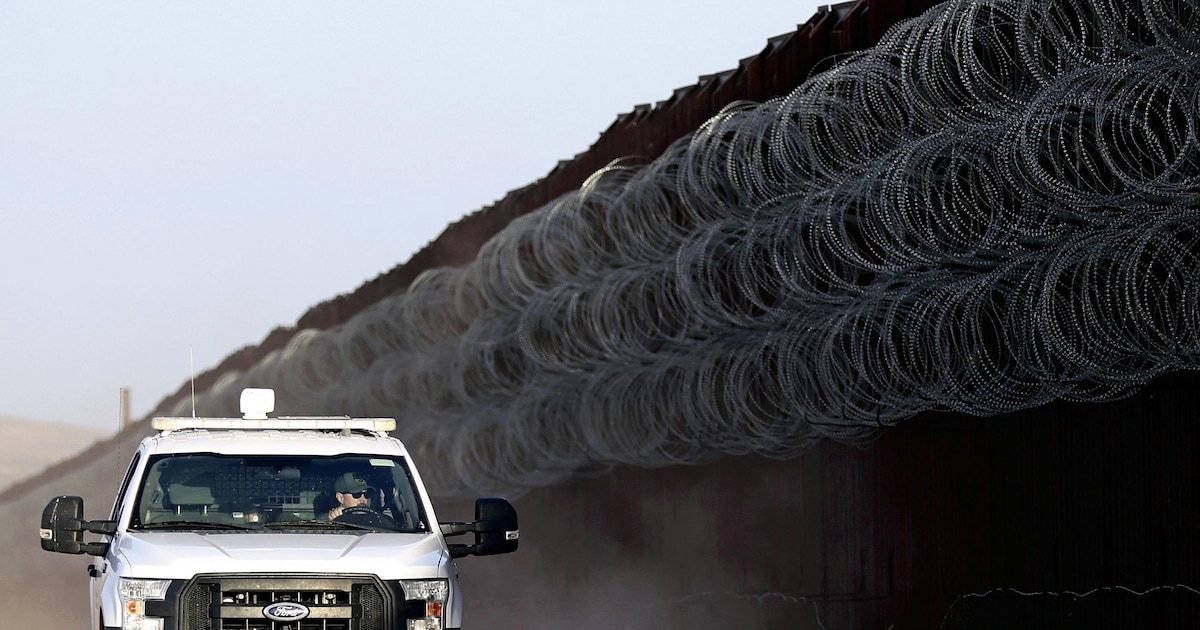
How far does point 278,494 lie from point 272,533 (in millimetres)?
681

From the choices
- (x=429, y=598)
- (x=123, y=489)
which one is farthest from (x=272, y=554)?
(x=123, y=489)

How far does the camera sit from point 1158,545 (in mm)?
14703

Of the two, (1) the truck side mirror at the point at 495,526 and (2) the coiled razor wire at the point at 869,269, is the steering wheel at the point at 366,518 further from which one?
(2) the coiled razor wire at the point at 869,269

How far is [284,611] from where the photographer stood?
9.41 metres

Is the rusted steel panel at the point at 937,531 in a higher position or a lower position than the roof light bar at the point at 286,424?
lower

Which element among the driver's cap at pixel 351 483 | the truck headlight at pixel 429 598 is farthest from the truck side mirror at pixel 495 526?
the driver's cap at pixel 351 483

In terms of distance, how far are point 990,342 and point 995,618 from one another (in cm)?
218

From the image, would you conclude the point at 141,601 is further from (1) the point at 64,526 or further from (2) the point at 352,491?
(2) the point at 352,491

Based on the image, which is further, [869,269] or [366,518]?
[869,269]

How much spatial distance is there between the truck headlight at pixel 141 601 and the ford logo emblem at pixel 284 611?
0.47 metres

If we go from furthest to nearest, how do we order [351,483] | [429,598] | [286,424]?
1. [286,424]
2. [351,483]
3. [429,598]

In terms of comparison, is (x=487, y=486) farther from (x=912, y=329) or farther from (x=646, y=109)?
(x=912, y=329)

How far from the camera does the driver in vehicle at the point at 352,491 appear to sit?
420 inches

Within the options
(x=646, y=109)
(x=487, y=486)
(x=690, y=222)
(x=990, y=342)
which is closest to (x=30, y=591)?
(x=487, y=486)
